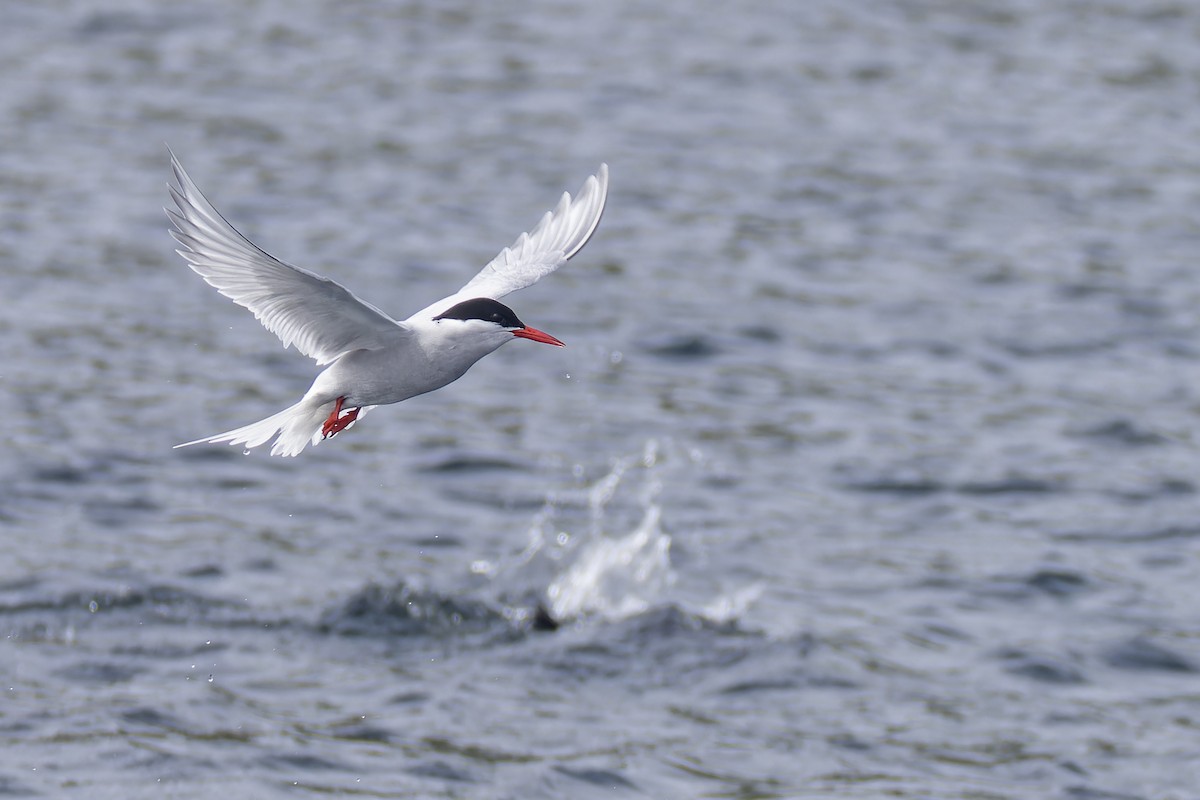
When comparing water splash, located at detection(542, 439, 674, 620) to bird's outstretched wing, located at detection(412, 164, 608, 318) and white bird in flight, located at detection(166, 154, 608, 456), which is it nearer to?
bird's outstretched wing, located at detection(412, 164, 608, 318)

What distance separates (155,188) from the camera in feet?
61.7

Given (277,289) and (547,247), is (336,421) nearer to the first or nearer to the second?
(277,289)

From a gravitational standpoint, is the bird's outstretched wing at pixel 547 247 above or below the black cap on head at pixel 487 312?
above

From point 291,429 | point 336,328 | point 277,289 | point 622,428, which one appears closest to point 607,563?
point 622,428

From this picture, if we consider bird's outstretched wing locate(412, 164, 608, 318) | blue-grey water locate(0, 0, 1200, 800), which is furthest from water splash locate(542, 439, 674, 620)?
bird's outstretched wing locate(412, 164, 608, 318)

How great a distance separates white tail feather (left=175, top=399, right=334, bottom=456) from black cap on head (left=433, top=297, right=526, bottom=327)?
2.36 feet

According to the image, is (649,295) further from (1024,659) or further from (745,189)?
(1024,659)

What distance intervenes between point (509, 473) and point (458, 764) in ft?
13.0

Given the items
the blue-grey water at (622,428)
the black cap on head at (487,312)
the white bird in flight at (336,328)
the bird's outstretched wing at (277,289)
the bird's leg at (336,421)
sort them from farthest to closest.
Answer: the blue-grey water at (622,428) → the bird's leg at (336,421) → the black cap on head at (487,312) → the white bird in flight at (336,328) → the bird's outstretched wing at (277,289)

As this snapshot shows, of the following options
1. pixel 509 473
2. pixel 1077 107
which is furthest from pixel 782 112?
pixel 509 473

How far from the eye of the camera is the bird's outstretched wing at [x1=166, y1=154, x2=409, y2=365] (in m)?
6.23

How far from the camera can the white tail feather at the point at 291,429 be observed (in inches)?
279

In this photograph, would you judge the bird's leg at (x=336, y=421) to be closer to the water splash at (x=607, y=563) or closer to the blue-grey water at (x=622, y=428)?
the blue-grey water at (x=622, y=428)

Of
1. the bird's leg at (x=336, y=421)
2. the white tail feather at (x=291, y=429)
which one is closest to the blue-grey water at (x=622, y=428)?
the white tail feather at (x=291, y=429)
